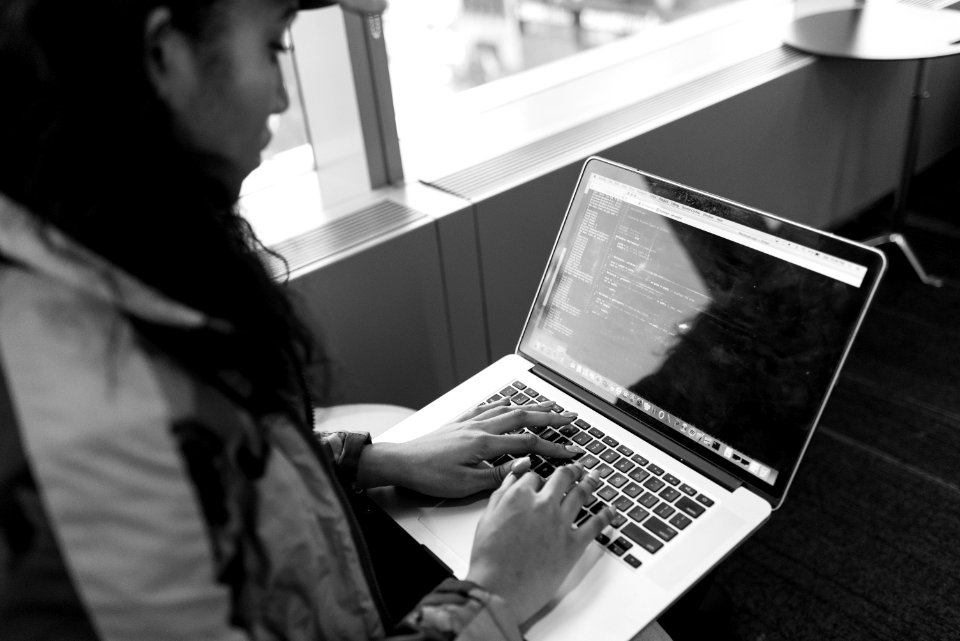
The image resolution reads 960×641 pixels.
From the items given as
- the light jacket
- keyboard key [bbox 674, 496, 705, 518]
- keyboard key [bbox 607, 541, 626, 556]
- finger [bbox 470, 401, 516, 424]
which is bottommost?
keyboard key [bbox 607, 541, 626, 556]

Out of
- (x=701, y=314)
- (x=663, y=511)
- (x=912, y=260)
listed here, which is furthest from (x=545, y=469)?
(x=912, y=260)

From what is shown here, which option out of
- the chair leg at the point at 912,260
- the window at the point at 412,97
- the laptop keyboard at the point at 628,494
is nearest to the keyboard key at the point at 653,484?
the laptop keyboard at the point at 628,494

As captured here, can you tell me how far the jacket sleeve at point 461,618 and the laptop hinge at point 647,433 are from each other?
1.01 feet

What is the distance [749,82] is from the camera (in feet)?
6.34

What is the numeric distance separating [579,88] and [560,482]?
146cm

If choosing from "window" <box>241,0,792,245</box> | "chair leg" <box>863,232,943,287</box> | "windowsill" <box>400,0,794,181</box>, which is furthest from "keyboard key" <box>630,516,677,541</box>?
"chair leg" <box>863,232,943,287</box>

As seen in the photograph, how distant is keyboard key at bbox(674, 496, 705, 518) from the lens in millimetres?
818

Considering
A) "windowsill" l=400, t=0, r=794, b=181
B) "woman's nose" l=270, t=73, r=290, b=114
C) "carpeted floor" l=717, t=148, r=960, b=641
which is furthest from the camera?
"windowsill" l=400, t=0, r=794, b=181

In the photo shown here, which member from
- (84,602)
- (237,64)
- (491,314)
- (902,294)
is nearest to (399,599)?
(84,602)

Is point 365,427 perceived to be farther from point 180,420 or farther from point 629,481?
point 180,420

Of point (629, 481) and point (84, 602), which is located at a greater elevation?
point (84, 602)

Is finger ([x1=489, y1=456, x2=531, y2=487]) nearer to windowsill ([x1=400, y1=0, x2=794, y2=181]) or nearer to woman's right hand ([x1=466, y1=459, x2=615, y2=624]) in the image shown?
woman's right hand ([x1=466, y1=459, x2=615, y2=624])

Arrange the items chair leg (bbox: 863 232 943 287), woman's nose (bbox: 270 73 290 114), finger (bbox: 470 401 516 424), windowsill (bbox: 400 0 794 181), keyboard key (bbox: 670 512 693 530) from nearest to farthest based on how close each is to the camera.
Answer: woman's nose (bbox: 270 73 290 114)
keyboard key (bbox: 670 512 693 530)
finger (bbox: 470 401 516 424)
windowsill (bbox: 400 0 794 181)
chair leg (bbox: 863 232 943 287)

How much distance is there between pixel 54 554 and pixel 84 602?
1.4 inches
